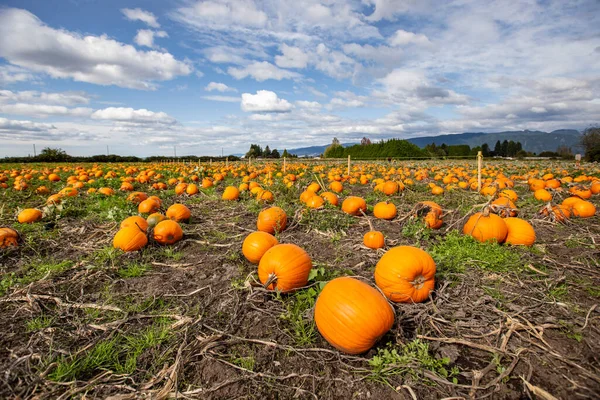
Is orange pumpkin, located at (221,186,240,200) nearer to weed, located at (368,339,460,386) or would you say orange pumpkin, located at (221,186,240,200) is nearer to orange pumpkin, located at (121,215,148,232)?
orange pumpkin, located at (121,215,148,232)

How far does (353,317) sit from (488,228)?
331 centimetres

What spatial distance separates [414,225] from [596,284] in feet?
7.84

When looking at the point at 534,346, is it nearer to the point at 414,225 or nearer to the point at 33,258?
the point at 414,225

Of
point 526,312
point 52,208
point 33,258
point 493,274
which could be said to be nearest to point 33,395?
point 33,258

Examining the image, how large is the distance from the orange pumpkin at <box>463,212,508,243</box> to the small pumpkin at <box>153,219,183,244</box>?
470 cm

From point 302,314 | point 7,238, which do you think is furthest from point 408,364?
point 7,238

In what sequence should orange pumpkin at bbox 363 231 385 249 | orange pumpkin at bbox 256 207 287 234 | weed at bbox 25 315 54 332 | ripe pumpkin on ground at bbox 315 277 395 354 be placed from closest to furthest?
ripe pumpkin on ground at bbox 315 277 395 354, weed at bbox 25 315 54 332, orange pumpkin at bbox 363 231 385 249, orange pumpkin at bbox 256 207 287 234

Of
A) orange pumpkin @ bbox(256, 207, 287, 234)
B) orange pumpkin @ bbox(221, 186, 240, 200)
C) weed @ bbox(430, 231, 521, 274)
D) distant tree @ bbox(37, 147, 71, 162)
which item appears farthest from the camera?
distant tree @ bbox(37, 147, 71, 162)

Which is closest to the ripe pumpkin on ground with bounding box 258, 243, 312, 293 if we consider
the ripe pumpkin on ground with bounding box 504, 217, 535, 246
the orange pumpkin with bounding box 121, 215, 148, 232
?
the orange pumpkin with bounding box 121, 215, 148, 232

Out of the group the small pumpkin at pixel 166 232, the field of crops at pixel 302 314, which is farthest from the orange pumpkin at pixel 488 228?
the small pumpkin at pixel 166 232

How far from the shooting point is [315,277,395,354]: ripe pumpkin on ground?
241cm

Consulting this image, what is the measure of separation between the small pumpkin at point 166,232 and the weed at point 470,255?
394cm

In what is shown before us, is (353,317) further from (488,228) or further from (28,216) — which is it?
(28,216)

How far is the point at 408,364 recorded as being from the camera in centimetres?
236
